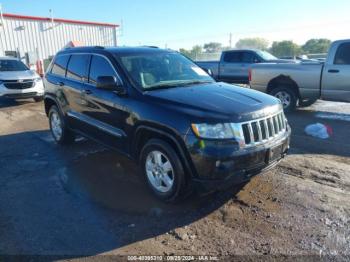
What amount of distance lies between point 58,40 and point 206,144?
2898 centimetres

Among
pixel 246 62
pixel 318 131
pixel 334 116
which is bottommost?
pixel 334 116

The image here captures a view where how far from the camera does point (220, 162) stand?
347 centimetres

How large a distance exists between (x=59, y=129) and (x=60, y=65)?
1.27 meters

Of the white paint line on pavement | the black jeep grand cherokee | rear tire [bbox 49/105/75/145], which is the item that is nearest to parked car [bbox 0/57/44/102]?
rear tire [bbox 49/105/75/145]

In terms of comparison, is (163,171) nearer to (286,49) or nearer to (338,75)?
(338,75)

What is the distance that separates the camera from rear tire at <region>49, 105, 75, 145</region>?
6.36m

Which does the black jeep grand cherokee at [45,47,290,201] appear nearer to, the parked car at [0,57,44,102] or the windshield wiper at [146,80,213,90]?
the windshield wiper at [146,80,213,90]

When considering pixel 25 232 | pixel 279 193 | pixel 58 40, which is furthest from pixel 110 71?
pixel 58 40

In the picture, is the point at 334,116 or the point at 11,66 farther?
the point at 11,66

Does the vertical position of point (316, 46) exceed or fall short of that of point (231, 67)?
it exceeds it

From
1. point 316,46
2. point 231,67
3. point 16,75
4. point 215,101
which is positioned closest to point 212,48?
point 316,46

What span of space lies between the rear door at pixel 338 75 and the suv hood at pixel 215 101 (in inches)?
199

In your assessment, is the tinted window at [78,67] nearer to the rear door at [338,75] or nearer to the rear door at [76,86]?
the rear door at [76,86]

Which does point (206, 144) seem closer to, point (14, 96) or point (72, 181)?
point (72, 181)
